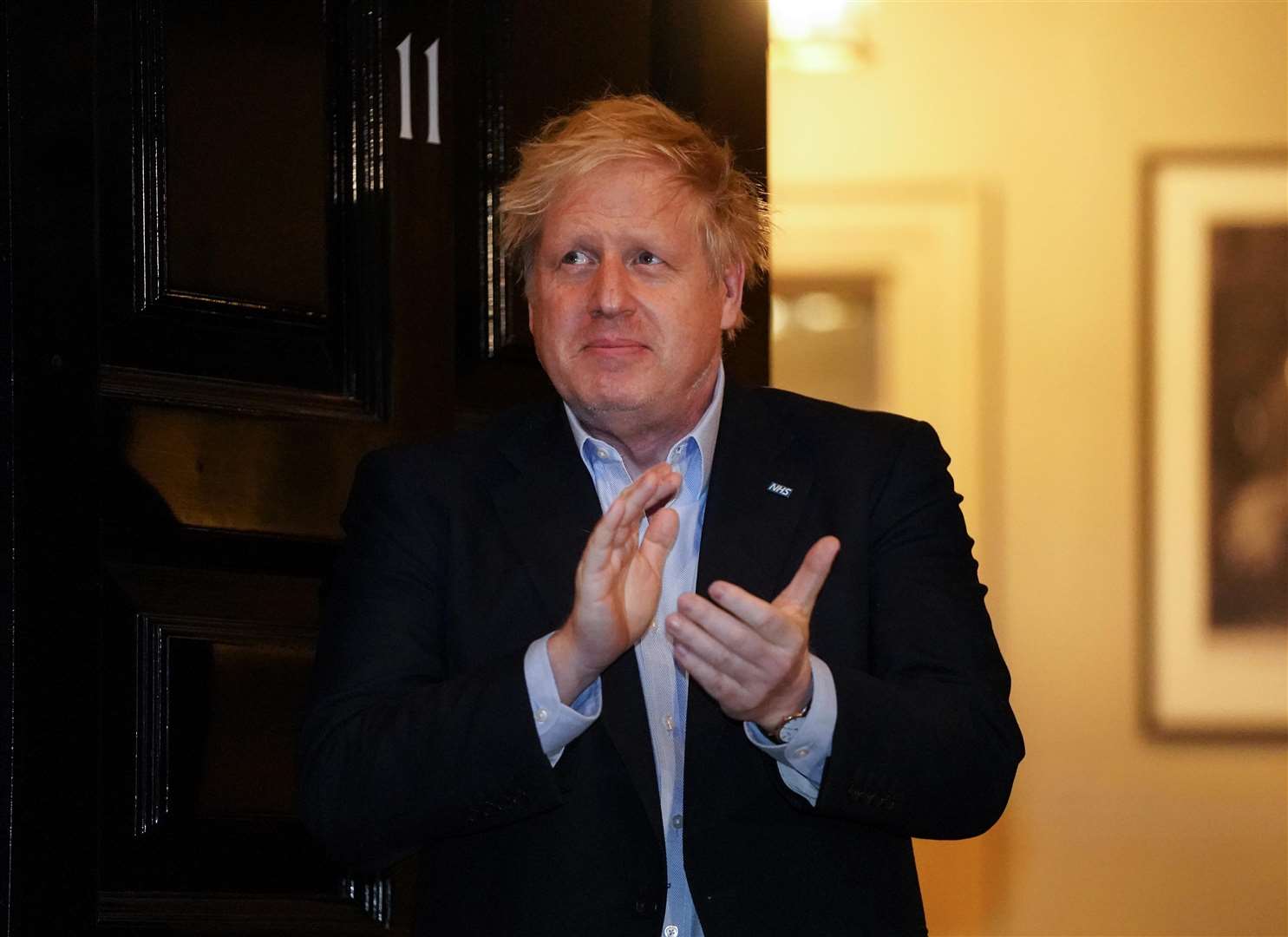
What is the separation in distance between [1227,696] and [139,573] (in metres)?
3.46

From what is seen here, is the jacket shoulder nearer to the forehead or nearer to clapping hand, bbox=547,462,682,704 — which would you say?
the forehead

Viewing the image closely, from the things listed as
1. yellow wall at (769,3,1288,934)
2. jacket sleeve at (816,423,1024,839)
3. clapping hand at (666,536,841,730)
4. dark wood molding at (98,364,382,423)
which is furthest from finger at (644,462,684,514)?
yellow wall at (769,3,1288,934)

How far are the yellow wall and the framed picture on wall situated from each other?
59 millimetres

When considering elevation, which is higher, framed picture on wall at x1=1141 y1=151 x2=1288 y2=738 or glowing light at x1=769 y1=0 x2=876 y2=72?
glowing light at x1=769 y1=0 x2=876 y2=72

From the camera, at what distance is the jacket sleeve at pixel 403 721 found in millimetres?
1517

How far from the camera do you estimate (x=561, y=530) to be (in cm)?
176

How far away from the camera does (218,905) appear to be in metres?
1.86

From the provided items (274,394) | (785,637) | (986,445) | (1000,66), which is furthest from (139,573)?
(1000,66)

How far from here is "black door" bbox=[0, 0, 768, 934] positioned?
5.72 feet

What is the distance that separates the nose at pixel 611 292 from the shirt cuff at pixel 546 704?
0.43 metres

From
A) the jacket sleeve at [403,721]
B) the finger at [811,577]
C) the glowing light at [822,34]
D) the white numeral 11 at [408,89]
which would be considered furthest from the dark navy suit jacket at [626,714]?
the glowing light at [822,34]

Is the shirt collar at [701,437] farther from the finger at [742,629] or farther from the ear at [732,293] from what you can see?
the finger at [742,629]

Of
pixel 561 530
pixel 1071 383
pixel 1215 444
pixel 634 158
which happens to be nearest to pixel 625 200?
pixel 634 158

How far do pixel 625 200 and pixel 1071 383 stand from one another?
304 cm
